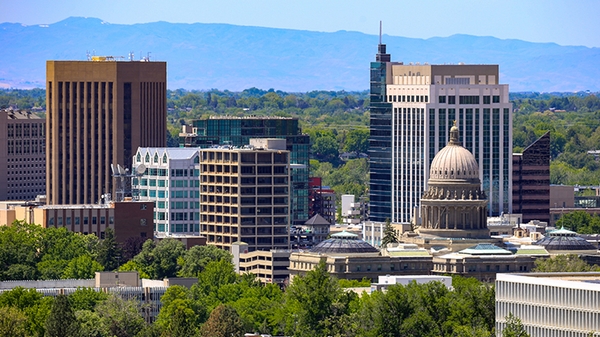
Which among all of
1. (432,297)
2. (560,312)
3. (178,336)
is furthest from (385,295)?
(560,312)

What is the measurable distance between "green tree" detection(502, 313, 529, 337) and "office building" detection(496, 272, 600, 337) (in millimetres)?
1308

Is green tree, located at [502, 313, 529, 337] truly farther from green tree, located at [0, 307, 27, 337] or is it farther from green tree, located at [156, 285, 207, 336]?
green tree, located at [0, 307, 27, 337]

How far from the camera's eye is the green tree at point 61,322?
16838cm

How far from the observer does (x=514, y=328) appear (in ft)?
487

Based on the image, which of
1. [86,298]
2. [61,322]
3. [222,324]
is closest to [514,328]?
[222,324]

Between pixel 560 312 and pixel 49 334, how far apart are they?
41802 mm

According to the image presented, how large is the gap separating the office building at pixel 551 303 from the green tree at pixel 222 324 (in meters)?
26.5

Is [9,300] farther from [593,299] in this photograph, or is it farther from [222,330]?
[593,299]

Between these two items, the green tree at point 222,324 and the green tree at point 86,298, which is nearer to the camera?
the green tree at point 222,324

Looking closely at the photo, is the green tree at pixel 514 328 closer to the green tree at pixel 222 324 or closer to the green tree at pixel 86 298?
the green tree at pixel 222 324

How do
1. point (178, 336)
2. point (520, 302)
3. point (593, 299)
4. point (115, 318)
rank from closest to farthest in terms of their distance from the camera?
point (593, 299) → point (520, 302) → point (178, 336) → point (115, 318)

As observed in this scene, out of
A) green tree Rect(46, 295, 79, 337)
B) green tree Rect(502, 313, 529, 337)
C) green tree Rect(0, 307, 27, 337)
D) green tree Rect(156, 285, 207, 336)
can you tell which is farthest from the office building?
green tree Rect(0, 307, 27, 337)

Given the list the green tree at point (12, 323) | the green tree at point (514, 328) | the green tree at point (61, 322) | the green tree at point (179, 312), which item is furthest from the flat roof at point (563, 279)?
the green tree at point (12, 323)

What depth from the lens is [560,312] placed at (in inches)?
5768
